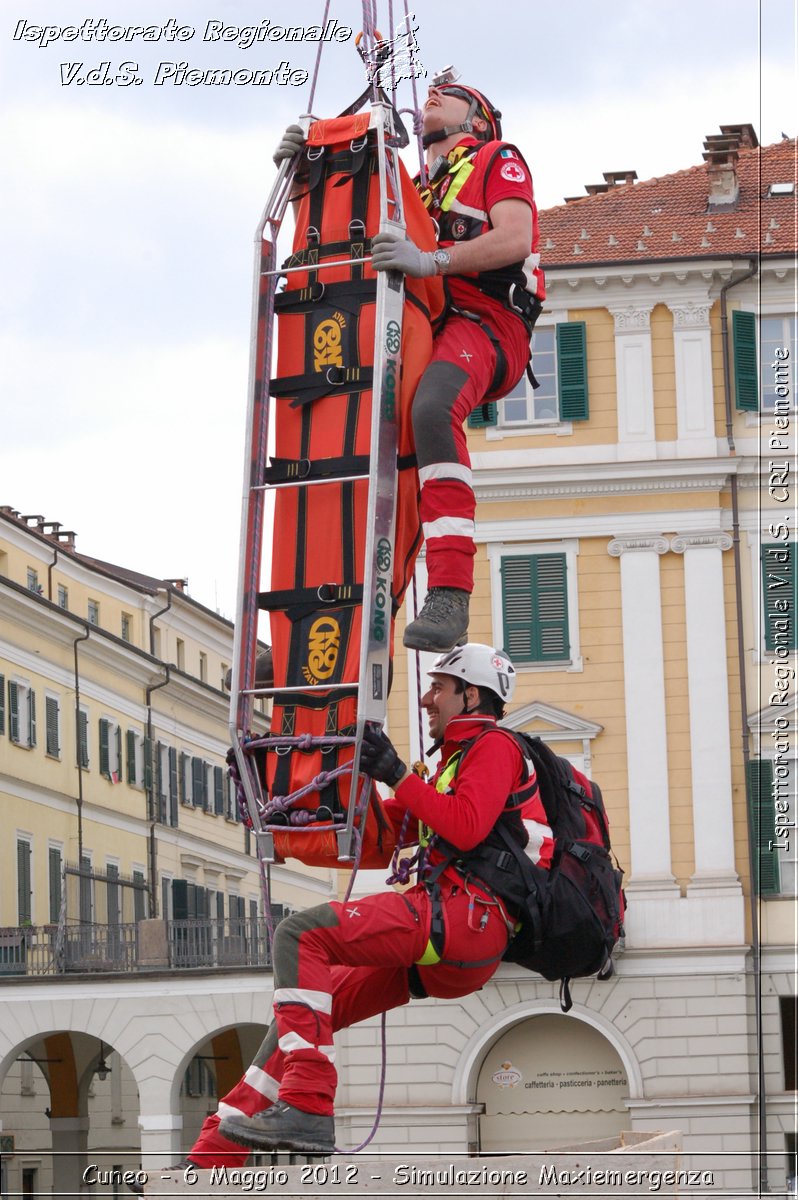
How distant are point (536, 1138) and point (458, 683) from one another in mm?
26952

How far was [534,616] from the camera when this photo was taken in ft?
117

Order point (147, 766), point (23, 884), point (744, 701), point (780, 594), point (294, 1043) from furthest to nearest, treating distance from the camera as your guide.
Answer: point (147, 766), point (23, 884), point (744, 701), point (780, 594), point (294, 1043)

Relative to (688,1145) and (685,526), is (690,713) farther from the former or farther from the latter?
(688,1145)

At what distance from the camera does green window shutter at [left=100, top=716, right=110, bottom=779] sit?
5181 centimetres

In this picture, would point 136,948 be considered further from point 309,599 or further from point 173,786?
point 309,599

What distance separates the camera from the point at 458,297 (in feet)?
30.9

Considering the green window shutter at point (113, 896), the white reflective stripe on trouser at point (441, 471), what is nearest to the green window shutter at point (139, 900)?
the green window shutter at point (113, 896)

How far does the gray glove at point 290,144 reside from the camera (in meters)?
9.47

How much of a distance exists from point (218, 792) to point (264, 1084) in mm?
51427

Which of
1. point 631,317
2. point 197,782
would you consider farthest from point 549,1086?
point 197,782

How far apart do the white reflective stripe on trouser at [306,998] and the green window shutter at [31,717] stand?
130 feet

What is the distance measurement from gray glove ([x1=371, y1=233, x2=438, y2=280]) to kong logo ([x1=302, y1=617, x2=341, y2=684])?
1322mm

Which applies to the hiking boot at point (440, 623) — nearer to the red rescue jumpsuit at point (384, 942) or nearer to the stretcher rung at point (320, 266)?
the red rescue jumpsuit at point (384, 942)

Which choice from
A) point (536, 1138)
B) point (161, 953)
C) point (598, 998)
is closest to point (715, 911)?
point (598, 998)
